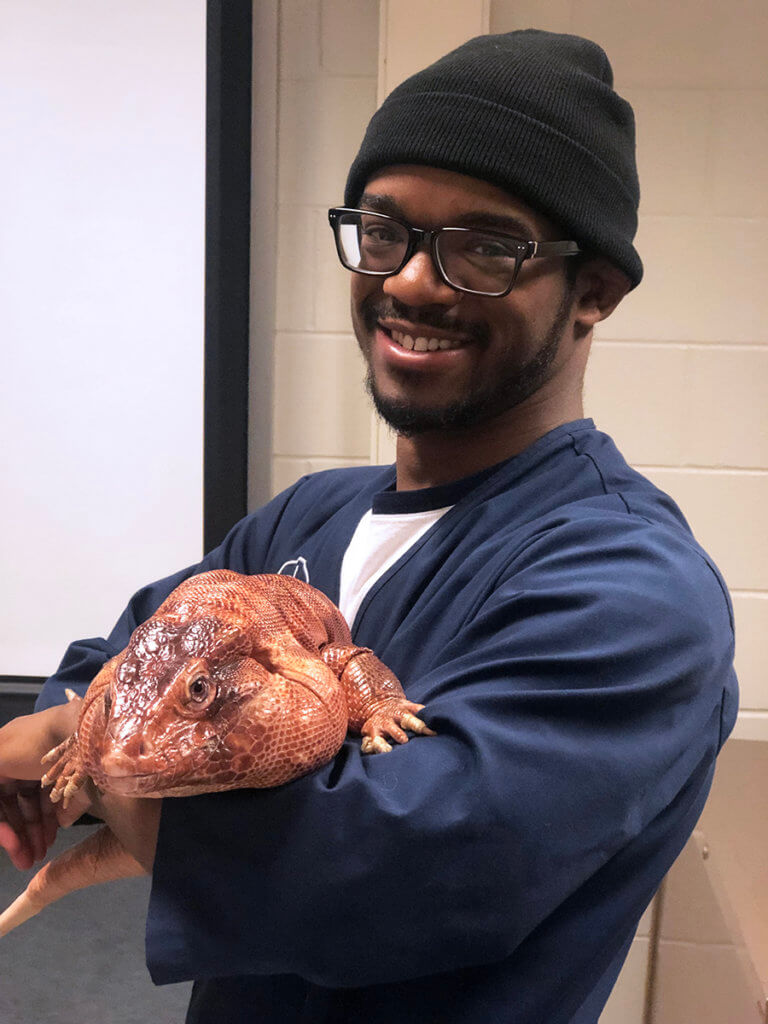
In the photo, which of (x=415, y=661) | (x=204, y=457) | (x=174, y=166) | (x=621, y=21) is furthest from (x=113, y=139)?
(x=415, y=661)

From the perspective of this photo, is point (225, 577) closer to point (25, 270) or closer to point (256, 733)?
point (256, 733)

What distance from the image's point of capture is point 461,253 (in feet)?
3.56

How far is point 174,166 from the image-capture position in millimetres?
2486

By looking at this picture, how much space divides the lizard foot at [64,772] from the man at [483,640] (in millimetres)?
62

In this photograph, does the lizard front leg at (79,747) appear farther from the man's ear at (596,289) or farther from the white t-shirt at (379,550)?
the man's ear at (596,289)

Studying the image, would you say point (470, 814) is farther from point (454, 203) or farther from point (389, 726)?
point (454, 203)

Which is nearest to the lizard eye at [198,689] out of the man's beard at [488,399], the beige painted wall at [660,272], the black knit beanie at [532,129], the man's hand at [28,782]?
the man's hand at [28,782]

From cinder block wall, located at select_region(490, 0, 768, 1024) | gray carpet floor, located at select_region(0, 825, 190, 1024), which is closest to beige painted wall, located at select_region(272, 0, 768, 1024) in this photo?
cinder block wall, located at select_region(490, 0, 768, 1024)

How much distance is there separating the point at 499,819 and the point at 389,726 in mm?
138

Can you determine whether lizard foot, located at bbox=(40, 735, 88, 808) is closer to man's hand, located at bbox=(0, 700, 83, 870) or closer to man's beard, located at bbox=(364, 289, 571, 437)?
man's hand, located at bbox=(0, 700, 83, 870)

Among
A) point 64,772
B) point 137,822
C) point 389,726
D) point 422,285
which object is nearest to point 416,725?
point 389,726

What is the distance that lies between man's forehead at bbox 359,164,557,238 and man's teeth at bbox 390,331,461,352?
128 mm

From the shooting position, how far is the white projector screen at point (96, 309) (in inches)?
96.8

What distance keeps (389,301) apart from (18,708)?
1.99 m
